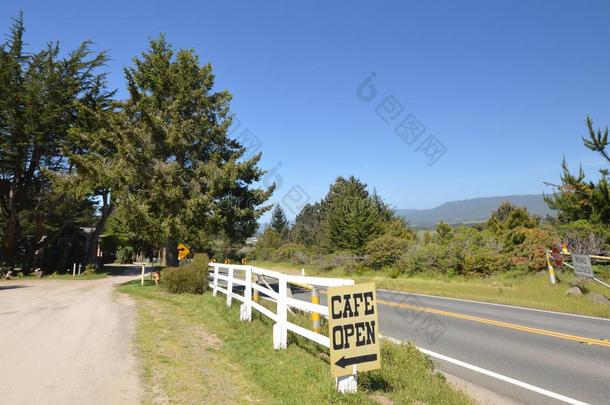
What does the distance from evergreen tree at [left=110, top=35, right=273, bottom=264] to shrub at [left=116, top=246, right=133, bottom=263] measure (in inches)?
1667

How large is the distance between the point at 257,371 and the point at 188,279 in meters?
10.9

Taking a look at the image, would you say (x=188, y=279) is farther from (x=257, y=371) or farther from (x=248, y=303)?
(x=257, y=371)

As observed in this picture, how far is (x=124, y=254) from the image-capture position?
59750 millimetres

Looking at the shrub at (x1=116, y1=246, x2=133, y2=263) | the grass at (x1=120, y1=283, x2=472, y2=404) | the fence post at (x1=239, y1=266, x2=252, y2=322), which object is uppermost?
the shrub at (x1=116, y1=246, x2=133, y2=263)

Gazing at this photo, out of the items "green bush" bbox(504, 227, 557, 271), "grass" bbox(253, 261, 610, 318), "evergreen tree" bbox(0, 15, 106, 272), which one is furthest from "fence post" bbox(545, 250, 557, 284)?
"evergreen tree" bbox(0, 15, 106, 272)

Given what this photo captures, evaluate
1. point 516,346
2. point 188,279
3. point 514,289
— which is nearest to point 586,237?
point 514,289

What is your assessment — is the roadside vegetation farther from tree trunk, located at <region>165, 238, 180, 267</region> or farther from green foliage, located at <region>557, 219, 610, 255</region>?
tree trunk, located at <region>165, 238, 180, 267</region>

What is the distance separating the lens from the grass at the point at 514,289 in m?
13.4

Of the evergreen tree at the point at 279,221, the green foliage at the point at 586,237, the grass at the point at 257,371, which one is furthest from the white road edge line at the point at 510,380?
the evergreen tree at the point at 279,221

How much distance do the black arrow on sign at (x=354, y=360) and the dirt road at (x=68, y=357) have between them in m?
2.47

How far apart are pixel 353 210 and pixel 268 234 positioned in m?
32.7

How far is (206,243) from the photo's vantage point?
47188 millimetres

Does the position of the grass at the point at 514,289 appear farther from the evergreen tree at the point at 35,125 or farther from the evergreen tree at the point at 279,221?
the evergreen tree at the point at 279,221

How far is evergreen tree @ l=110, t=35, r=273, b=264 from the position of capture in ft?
65.1
